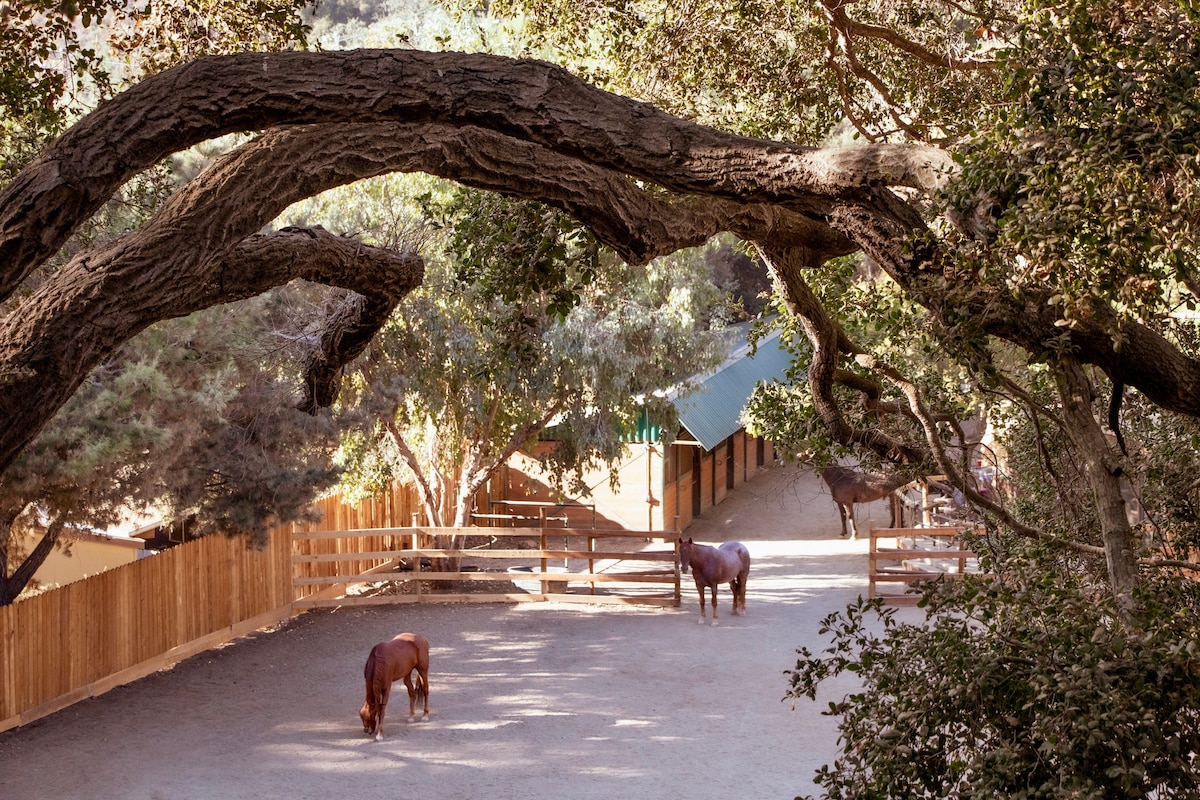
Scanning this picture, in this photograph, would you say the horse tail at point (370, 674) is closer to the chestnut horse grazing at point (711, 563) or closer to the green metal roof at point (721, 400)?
the chestnut horse grazing at point (711, 563)

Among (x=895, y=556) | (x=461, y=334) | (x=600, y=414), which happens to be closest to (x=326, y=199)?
(x=461, y=334)

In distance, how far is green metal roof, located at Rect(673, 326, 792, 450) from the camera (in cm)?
2006

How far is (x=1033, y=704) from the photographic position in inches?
117

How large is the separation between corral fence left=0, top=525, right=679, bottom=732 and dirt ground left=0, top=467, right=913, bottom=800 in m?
0.28

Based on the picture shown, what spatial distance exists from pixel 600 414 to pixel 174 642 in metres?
6.19

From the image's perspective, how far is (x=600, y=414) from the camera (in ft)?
50.9

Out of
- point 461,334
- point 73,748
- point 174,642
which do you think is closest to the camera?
point 73,748

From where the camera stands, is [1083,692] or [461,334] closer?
[1083,692]

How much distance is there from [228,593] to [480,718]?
457cm

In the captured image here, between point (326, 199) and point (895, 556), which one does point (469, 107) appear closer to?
point (326, 199)

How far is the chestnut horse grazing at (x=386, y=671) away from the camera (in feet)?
34.3

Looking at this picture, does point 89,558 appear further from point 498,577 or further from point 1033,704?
point 1033,704

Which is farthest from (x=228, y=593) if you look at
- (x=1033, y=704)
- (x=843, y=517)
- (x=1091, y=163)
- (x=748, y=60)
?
(x=1091, y=163)

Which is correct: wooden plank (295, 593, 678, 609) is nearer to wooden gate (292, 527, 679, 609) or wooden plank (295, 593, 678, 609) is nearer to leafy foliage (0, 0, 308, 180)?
wooden gate (292, 527, 679, 609)
